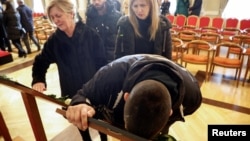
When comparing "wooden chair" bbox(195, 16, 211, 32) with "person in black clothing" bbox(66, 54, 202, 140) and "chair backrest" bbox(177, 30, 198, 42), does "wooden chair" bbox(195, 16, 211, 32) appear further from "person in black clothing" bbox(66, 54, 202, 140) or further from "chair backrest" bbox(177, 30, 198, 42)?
"person in black clothing" bbox(66, 54, 202, 140)

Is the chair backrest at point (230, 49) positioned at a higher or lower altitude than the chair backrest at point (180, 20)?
lower

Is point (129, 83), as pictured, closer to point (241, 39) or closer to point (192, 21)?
point (241, 39)

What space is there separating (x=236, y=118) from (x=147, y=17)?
1.91m

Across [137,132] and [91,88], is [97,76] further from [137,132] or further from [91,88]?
[137,132]

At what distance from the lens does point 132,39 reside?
1.71 meters

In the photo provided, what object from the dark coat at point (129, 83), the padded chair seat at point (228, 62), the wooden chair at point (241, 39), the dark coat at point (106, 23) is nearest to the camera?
the dark coat at point (129, 83)

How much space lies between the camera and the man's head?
25.3 inches

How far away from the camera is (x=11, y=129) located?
2.51 meters

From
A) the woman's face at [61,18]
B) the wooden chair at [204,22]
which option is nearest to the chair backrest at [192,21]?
the wooden chair at [204,22]

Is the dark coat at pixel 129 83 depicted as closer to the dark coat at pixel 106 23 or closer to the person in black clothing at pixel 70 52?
the person in black clothing at pixel 70 52

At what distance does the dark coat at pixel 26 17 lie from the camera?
18.2 ft

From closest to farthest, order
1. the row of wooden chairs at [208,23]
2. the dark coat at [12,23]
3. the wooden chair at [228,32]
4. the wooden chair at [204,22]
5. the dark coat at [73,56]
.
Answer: the dark coat at [73,56] < the wooden chair at [228,32] < the dark coat at [12,23] < the row of wooden chairs at [208,23] < the wooden chair at [204,22]

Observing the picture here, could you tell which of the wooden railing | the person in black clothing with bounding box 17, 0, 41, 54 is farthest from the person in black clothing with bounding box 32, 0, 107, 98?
the person in black clothing with bounding box 17, 0, 41, 54

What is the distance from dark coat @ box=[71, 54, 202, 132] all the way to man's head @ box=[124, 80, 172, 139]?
3.0 inches
